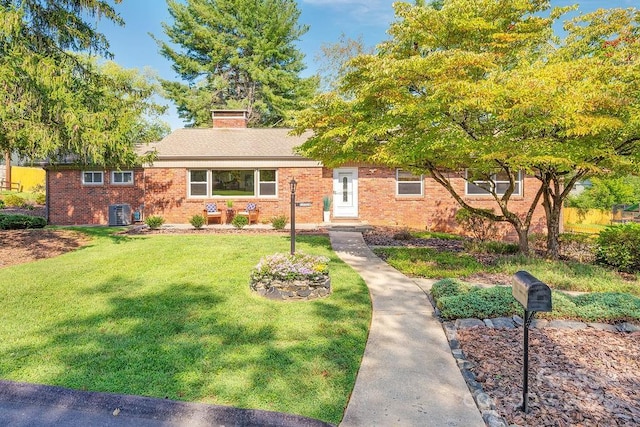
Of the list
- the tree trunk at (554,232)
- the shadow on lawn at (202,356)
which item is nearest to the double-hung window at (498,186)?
the tree trunk at (554,232)

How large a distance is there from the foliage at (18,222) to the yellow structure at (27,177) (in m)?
21.6

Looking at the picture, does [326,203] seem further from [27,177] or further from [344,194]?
[27,177]

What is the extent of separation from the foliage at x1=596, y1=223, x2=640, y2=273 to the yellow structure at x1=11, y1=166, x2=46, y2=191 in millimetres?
37589

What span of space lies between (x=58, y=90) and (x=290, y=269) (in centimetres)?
712

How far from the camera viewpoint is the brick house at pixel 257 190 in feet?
52.4

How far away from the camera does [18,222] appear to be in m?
13.4

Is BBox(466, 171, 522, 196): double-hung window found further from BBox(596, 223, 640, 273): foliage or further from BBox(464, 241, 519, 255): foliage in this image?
BBox(596, 223, 640, 273): foliage

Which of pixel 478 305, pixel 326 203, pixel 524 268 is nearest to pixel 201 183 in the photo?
pixel 326 203

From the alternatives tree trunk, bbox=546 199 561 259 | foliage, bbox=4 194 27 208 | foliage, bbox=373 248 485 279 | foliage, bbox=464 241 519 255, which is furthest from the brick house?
foliage, bbox=4 194 27 208

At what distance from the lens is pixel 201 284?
6.80 meters

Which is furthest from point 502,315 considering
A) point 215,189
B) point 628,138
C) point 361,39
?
point 361,39

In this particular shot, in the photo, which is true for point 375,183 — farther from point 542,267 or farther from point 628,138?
point 628,138

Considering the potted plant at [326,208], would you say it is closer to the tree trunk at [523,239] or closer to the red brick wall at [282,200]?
the red brick wall at [282,200]

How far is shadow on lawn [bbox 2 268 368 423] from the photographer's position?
A: 3.31 m
